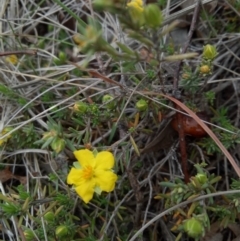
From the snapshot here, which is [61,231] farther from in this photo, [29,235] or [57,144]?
[57,144]

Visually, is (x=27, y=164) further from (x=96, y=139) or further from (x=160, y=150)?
(x=160, y=150)

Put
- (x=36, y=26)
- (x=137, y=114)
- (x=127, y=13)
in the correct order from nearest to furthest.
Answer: (x=127, y=13) < (x=137, y=114) < (x=36, y=26)

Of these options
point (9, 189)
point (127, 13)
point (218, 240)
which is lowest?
point (218, 240)

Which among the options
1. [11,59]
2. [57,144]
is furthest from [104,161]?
[11,59]

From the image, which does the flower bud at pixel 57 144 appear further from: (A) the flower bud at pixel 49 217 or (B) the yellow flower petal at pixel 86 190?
(A) the flower bud at pixel 49 217

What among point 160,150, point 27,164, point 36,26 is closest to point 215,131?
point 160,150
